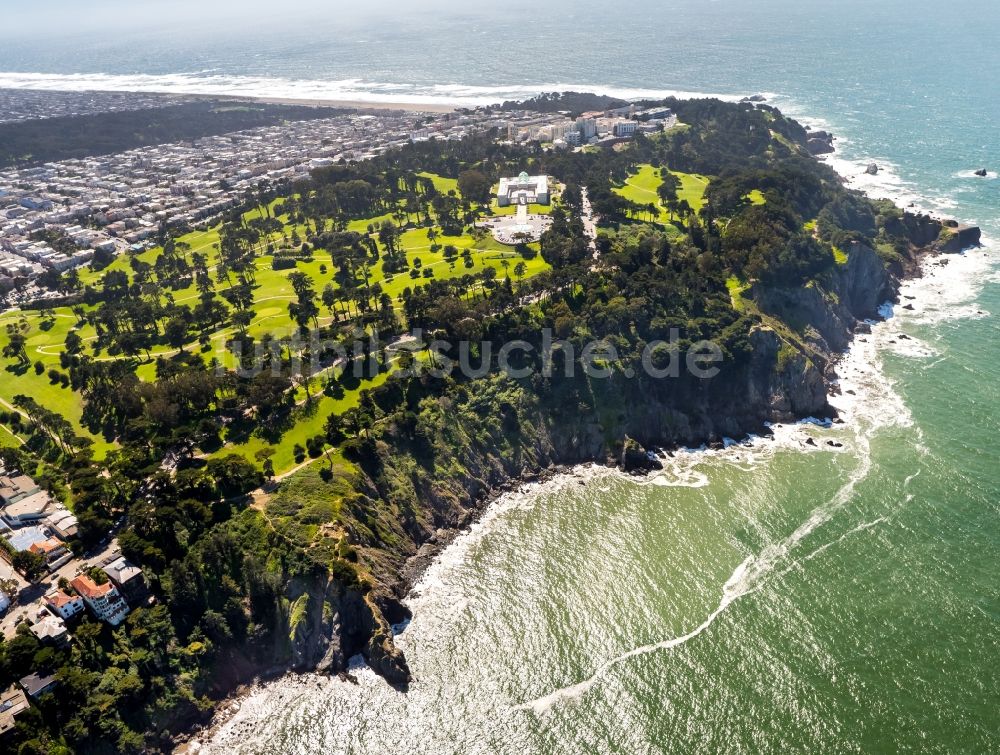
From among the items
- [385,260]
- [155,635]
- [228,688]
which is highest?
[385,260]

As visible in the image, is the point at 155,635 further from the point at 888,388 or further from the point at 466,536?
the point at 888,388

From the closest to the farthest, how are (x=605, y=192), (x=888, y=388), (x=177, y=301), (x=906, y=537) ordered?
(x=906, y=537), (x=888, y=388), (x=177, y=301), (x=605, y=192)

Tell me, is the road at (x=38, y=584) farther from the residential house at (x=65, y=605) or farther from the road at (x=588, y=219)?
the road at (x=588, y=219)

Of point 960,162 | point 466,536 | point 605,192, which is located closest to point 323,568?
point 466,536

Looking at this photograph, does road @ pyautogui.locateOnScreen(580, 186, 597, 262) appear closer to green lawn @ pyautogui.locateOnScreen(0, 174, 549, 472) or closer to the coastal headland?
the coastal headland

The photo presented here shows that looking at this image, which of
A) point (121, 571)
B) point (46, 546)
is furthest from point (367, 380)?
point (46, 546)

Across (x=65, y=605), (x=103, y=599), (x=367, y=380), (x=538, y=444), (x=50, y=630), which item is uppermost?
(x=367, y=380)

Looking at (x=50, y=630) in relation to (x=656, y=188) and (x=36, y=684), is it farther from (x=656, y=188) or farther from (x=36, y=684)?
(x=656, y=188)
